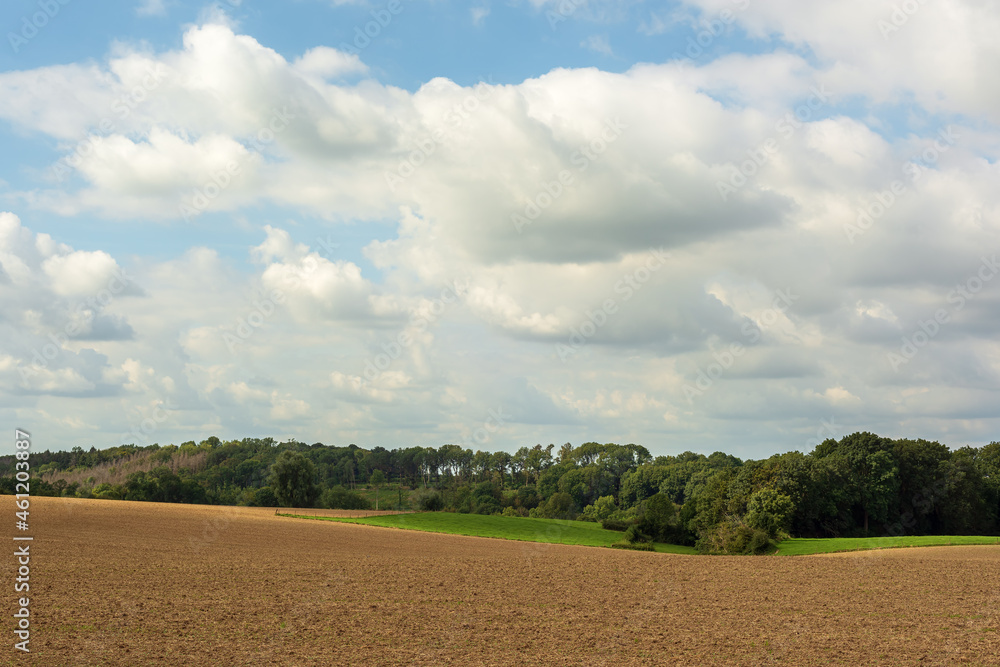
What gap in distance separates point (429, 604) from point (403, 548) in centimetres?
3054

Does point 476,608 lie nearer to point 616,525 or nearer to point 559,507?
point 616,525

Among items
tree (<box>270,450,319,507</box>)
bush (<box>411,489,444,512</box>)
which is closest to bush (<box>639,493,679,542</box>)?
bush (<box>411,489,444,512</box>)

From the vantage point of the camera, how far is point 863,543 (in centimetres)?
7156

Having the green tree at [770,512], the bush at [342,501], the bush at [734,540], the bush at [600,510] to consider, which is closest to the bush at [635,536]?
the bush at [734,540]

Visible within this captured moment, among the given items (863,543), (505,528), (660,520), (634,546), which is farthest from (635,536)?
(863,543)

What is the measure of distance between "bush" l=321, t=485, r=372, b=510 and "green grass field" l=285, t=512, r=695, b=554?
23189mm

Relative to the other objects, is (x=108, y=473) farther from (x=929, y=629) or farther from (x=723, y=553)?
(x=929, y=629)

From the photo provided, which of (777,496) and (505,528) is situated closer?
(777,496)

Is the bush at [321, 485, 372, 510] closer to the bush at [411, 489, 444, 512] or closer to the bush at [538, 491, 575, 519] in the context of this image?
the bush at [411, 489, 444, 512]

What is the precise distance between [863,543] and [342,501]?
81.5m

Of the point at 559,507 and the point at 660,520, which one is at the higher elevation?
the point at 660,520

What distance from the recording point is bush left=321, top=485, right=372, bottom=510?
117819mm

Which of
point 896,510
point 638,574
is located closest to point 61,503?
point 638,574

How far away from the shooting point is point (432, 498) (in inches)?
4338
